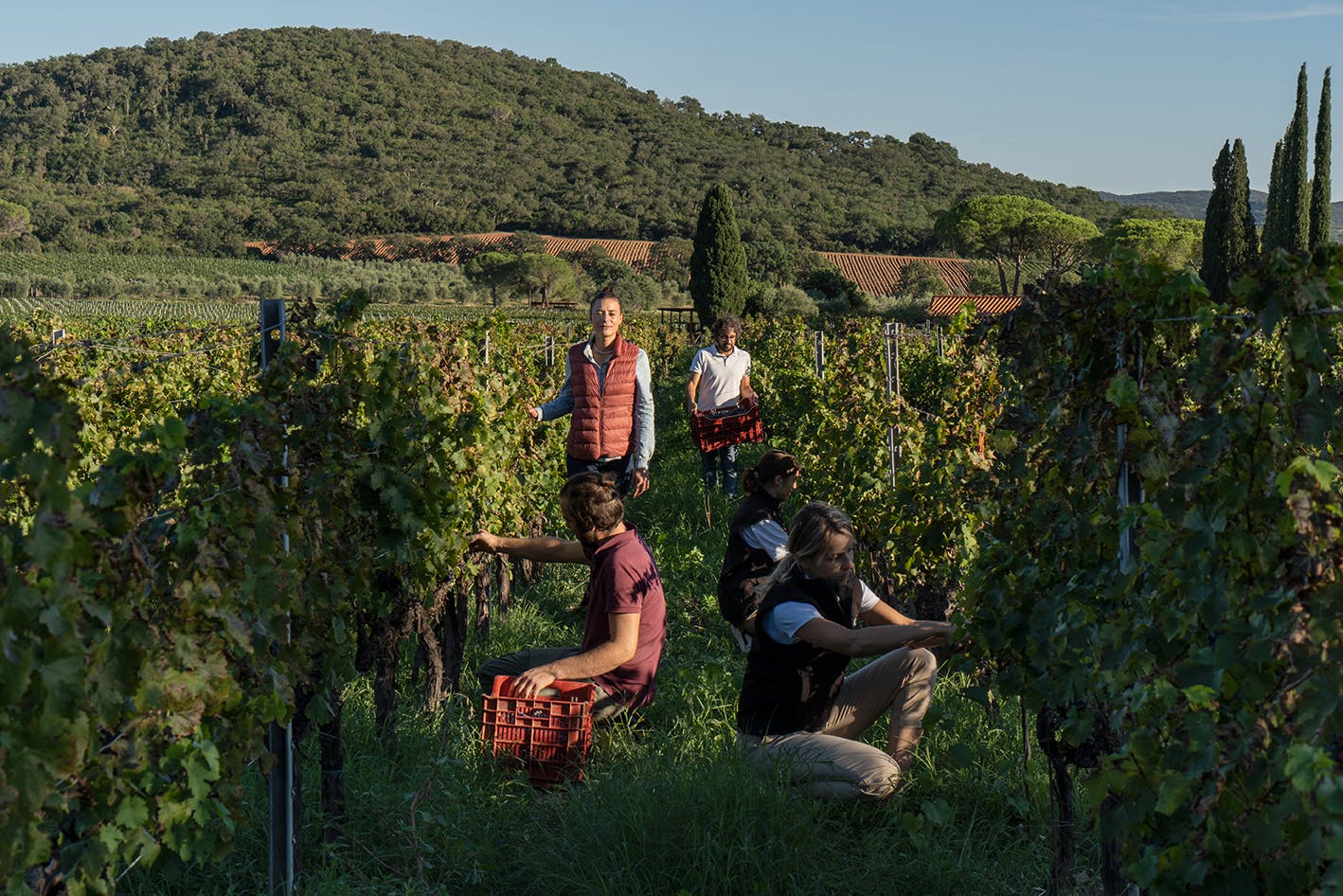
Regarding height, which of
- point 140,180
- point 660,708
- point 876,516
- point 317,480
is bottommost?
point 660,708

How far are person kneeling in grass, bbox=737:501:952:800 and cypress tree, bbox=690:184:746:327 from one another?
108ft

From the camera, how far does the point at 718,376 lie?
8.27 m

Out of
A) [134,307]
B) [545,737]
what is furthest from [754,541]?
[134,307]

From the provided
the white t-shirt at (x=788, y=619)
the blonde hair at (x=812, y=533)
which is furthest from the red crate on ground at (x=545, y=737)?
the blonde hair at (x=812, y=533)

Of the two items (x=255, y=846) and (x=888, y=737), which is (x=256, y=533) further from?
(x=888, y=737)

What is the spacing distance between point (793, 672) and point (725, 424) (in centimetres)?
476

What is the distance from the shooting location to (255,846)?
3.21 meters

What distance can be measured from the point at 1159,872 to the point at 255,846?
2350 mm

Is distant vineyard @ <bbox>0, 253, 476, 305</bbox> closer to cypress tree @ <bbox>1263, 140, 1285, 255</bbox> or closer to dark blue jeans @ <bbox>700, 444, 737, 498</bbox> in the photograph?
cypress tree @ <bbox>1263, 140, 1285, 255</bbox>

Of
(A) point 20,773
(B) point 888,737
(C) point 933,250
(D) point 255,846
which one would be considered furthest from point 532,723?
(C) point 933,250

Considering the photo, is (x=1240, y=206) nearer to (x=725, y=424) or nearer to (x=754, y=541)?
(x=725, y=424)

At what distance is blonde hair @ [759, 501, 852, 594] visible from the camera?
3484 millimetres

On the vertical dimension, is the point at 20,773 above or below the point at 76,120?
below

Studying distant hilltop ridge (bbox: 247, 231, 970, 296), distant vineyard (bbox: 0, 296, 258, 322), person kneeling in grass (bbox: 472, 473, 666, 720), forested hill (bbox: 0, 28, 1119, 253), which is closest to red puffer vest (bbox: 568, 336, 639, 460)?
person kneeling in grass (bbox: 472, 473, 666, 720)
